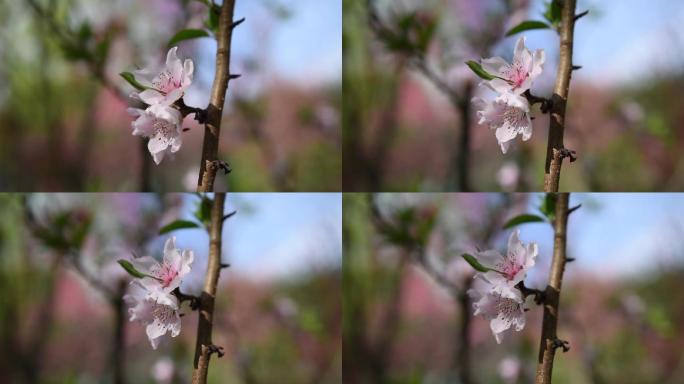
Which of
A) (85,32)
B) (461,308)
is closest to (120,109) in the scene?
(85,32)

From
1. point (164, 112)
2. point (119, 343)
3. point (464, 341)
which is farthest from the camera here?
point (119, 343)

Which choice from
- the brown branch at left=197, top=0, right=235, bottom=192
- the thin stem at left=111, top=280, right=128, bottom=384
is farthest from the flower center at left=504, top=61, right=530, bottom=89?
the thin stem at left=111, top=280, right=128, bottom=384

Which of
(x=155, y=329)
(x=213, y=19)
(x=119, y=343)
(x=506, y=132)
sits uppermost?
(x=213, y=19)

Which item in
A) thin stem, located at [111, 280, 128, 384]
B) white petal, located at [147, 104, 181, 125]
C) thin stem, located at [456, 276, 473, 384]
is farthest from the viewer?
thin stem, located at [111, 280, 128, 384]

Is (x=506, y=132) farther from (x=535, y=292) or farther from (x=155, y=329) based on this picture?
(x=155, y=329)

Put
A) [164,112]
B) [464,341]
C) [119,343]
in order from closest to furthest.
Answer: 1. [164,112]
2. [464,341]
3. [119,343]

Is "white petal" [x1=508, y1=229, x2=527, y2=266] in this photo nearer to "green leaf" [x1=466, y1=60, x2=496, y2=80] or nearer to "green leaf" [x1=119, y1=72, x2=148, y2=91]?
"green leaf" [x1=466, y1=60, x2=496, y2=80]

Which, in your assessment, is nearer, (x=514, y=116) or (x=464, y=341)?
(x=514, y=116)

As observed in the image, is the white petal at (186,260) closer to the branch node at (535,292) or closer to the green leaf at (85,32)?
the branch node at (535,292)

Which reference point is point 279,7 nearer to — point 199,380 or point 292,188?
point 292,188
